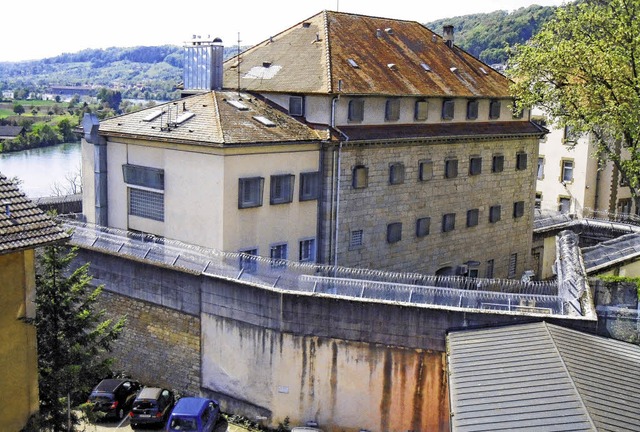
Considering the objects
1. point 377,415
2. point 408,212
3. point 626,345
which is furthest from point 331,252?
point 626,345

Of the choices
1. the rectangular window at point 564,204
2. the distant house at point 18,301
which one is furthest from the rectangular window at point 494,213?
the distant house at point 18,301

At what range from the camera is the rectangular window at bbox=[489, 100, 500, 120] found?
39.4 m

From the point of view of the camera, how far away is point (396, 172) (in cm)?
3384

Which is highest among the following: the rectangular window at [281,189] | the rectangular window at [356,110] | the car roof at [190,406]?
the rectangular window at [356,110]

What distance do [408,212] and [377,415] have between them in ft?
44.8

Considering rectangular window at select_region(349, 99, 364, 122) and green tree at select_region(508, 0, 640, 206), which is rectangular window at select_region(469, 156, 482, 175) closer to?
green tree at select_region(508, 0, 640, 206)

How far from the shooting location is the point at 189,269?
2594 cm

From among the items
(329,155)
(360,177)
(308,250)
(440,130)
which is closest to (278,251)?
(308,250)

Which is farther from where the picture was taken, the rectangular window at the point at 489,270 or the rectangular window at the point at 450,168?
the rectangular window at the point at 489,270

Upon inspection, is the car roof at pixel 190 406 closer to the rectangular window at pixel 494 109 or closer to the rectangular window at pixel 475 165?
the rectangular window at pixel 475 165

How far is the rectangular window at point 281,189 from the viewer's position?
2945cm

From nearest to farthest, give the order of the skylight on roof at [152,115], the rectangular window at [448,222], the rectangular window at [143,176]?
the rectangular window at [143,176] < the skylight on roof at [152,115] < the rectangular window at [448,222]

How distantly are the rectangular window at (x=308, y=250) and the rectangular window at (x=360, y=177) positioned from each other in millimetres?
3081

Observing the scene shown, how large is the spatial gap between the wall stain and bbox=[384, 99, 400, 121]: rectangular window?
46.6 ft
